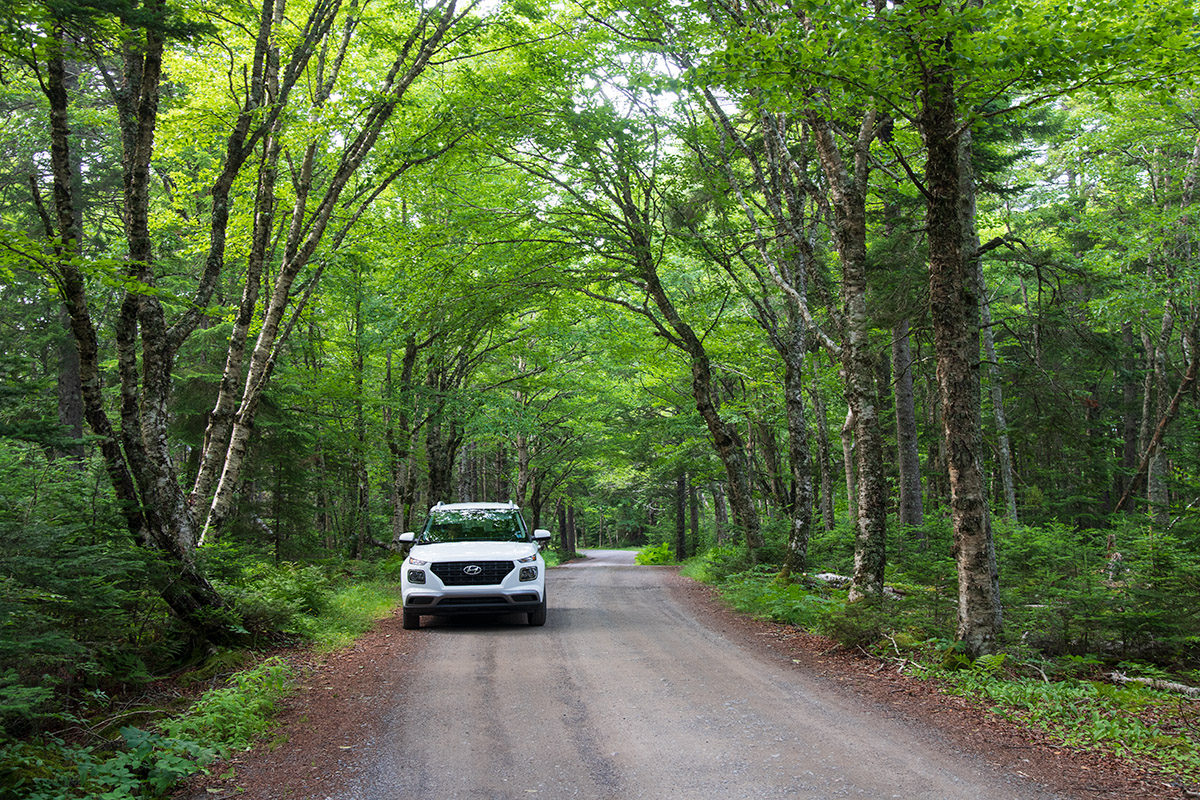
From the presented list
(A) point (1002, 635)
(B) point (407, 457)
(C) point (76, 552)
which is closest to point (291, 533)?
(B) point (407, 457)

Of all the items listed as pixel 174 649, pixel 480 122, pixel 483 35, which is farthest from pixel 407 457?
pixel 174 649

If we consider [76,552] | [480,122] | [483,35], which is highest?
[483,35]

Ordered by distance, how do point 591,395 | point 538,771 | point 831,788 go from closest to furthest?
point 831,788
point 538,771
point 591,395

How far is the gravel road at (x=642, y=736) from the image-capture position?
4.48m

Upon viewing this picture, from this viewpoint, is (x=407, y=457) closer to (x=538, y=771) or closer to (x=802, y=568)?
(x=802, y=568)

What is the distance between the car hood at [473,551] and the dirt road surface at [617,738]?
1.67 meters

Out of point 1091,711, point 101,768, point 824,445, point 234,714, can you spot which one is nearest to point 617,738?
point 234,714

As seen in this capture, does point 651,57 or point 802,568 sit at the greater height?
point 651,57

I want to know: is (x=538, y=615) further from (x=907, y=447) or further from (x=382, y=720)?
(x=907, y=447)

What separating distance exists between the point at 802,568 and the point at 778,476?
10.5m

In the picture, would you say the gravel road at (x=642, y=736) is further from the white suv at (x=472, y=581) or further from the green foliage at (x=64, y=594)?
the green foliage at (x=64, y=594)

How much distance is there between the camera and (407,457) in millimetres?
20438

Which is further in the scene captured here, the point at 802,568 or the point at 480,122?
the point at 802,568

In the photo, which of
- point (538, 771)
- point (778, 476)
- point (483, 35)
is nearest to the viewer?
point (538, 771)
